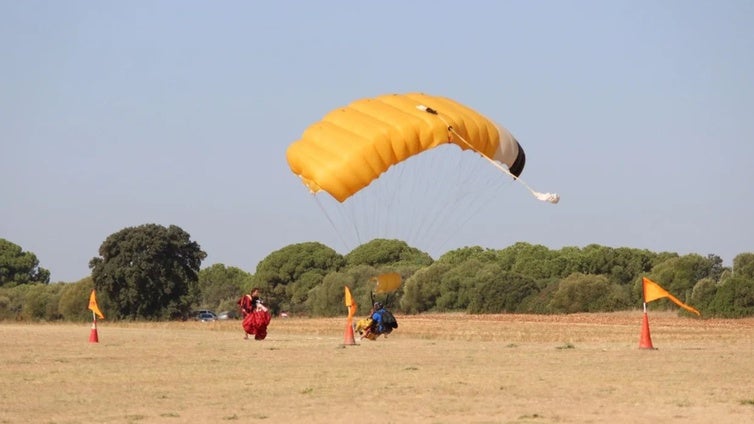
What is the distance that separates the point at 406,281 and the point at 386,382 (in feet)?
170

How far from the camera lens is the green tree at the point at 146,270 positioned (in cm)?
7069

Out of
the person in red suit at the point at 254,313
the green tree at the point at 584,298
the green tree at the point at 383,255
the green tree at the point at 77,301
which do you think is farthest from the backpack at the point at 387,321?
the green tree at the point at 383,255

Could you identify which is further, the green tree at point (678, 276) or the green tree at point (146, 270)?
the green tree at point (146, 270)

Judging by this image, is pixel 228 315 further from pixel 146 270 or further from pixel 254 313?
pixel 254 313

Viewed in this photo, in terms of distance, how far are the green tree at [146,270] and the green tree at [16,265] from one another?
58.0 m

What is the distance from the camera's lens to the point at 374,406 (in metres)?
15.2

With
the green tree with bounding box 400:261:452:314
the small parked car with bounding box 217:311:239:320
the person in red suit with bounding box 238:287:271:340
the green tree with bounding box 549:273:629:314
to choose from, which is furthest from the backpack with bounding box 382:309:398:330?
the small parked car with bounding box 217:311:239:320

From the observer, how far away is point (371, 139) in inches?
975

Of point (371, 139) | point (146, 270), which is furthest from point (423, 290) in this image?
point (371, 139)

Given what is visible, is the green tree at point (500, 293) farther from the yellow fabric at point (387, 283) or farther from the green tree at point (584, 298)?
the yellow fabric at point (387, 283)

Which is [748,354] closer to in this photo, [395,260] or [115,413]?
[115,413]

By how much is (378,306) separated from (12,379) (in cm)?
1260

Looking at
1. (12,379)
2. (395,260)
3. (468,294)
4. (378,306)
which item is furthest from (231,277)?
(12,379)

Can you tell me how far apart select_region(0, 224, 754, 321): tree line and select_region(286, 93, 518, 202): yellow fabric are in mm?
16975
